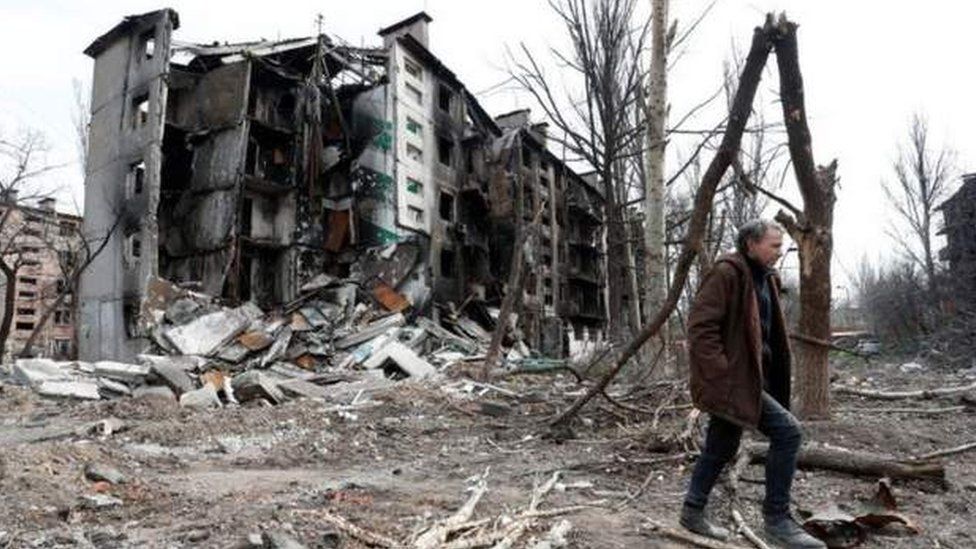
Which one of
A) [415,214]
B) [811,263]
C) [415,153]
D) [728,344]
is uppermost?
[415,153]

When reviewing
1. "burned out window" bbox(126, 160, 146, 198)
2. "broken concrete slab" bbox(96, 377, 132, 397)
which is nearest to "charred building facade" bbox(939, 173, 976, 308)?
"broken concrete slab" bbox(96, 377, 132, 397)

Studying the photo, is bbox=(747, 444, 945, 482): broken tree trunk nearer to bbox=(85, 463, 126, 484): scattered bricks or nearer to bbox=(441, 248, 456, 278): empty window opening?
bbox=(85, 463, 126, 484): scattered bricks

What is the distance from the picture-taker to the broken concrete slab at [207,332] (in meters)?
19.4

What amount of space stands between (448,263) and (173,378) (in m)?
16.4

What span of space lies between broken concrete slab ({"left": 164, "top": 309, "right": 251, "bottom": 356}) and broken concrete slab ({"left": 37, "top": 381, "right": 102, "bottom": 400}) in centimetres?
655

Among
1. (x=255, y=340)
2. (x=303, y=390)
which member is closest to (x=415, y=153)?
(x=255, y=340)

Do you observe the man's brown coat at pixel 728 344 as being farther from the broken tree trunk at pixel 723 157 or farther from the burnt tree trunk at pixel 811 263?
the burnt tree trunk at pixel 811 263

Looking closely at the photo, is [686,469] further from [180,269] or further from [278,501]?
[180,269]

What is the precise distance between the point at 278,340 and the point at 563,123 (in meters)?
10.1

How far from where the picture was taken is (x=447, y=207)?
2878 centimetres

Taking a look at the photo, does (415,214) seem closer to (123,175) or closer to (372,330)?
(372,330)

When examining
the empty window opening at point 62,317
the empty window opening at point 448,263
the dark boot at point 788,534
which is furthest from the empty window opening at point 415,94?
the empty window opening at point 62,317

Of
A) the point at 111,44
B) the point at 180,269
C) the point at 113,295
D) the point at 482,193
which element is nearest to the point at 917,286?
the point at 482,193

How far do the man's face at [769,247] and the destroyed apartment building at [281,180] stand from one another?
18.1 metres
